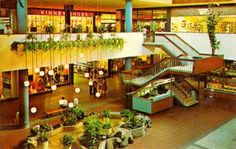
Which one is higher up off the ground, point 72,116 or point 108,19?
point 108,19

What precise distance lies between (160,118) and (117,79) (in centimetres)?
Result: 1426

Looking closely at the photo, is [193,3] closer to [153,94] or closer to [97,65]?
[153,94]

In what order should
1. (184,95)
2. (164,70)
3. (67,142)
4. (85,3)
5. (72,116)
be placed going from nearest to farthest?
(67,142) < (72,116) < (164,70) < (184,95) < (85,3)

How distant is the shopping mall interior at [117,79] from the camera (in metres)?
18.2

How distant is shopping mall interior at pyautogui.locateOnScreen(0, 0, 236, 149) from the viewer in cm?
1820

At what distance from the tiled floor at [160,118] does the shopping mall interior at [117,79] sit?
0.06 meters

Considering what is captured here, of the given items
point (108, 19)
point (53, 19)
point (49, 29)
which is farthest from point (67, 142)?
point (108, 19)

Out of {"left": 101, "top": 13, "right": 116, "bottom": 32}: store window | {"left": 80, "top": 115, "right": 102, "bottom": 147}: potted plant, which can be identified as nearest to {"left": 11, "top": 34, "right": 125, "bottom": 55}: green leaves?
{"left": 80, "top": 115, "right": 102, "bottom": 147}: potted plant

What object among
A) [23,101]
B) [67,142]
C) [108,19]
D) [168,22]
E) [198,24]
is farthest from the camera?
[108,19]

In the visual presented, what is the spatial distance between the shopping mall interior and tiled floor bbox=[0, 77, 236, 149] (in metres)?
0.06

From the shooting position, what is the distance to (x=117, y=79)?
35938 millimetres

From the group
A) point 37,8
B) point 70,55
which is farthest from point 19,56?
point 37,8

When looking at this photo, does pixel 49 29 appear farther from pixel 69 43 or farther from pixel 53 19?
pixel 53 19

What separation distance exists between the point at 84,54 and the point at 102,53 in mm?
1700
